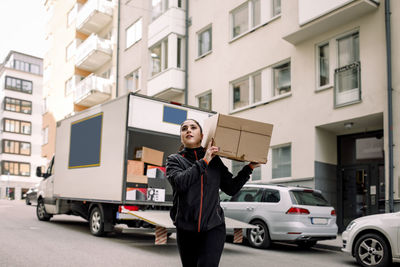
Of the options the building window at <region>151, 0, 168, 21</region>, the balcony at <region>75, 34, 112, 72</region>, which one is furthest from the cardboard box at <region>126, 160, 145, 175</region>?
the balcony at <region>75, 34, 112, 72</region>

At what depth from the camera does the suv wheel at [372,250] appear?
8.23 meters

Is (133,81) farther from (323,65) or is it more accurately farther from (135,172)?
(135,172)

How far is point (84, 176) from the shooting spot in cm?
1182

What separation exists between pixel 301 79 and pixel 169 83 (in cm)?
748

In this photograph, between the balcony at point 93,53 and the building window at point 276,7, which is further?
the balcony at point 93,53

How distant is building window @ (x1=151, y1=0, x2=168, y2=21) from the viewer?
23655 mm

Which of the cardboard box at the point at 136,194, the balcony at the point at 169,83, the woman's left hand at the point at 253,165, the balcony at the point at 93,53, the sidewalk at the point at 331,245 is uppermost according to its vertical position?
the balcony at the point at 93,53

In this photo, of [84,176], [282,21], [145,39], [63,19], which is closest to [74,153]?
[84,176]

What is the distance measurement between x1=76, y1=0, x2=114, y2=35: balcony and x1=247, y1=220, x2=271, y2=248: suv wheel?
22.0 metres

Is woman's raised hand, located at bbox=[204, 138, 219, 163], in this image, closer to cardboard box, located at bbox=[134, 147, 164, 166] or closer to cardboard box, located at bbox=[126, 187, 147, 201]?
cardboard box, located at bbox=[126, 187, 147, 201]

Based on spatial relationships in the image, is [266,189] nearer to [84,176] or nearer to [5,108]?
[84,176]

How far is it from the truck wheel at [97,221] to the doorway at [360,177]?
26.7 ft

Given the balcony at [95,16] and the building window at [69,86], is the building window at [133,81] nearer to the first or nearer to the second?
the balcony at [95,16]

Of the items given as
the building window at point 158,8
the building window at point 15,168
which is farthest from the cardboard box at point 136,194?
the building window at point 15,168
